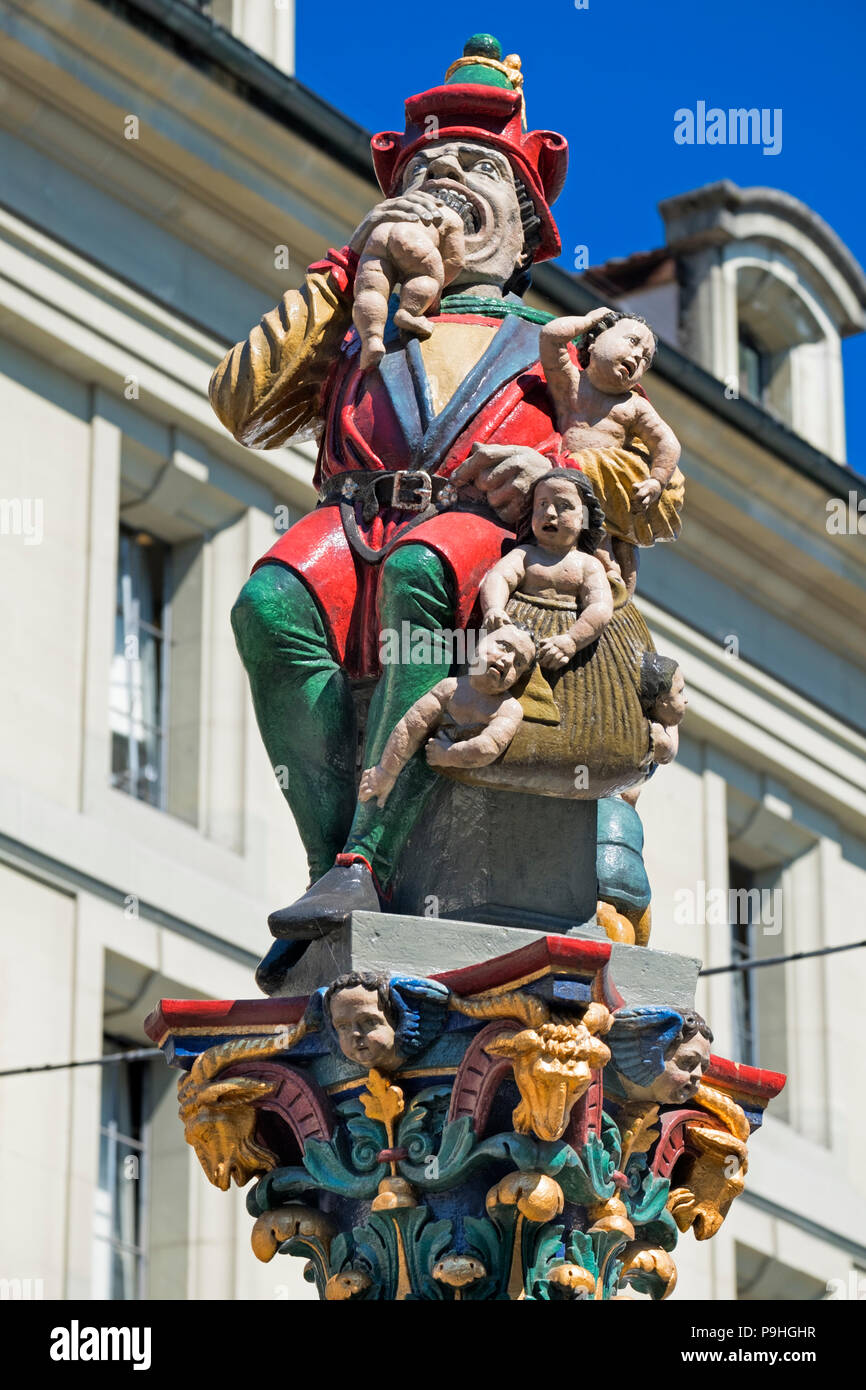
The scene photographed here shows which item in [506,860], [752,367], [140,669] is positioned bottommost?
[506,860]

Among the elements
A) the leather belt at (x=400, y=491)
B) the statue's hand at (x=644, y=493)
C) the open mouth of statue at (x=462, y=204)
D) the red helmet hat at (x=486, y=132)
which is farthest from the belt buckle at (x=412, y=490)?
the red helmet hat at (x=486, y=132)

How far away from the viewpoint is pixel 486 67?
1004 centimetres

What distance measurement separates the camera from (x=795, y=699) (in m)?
32.3

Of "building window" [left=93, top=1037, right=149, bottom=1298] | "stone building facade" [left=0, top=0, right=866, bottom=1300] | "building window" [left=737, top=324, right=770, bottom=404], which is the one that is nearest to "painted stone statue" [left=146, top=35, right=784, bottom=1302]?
"stone building facade" [left=0, top=0, right=866, bottom=1300]

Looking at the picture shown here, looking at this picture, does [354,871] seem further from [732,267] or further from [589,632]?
[732,267]

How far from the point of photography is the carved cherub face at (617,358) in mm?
9195

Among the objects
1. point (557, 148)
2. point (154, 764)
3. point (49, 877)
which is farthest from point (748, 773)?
point (557, 148)

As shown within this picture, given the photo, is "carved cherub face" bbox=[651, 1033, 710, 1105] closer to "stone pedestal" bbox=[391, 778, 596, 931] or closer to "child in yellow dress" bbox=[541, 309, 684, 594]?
"stone pedestal" bbox=[391, 778, 596, 931]

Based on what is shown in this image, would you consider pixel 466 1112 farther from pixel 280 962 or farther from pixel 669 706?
pixel 669 706

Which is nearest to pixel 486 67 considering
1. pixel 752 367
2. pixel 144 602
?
pixel 144 602

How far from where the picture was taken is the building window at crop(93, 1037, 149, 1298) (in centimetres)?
Answer: 2369

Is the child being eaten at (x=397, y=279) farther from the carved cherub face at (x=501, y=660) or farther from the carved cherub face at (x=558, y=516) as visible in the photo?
the carved cherub face at (x=501, y=660)

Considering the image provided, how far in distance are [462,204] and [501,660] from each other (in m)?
1.72

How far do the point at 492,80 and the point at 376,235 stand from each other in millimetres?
860
